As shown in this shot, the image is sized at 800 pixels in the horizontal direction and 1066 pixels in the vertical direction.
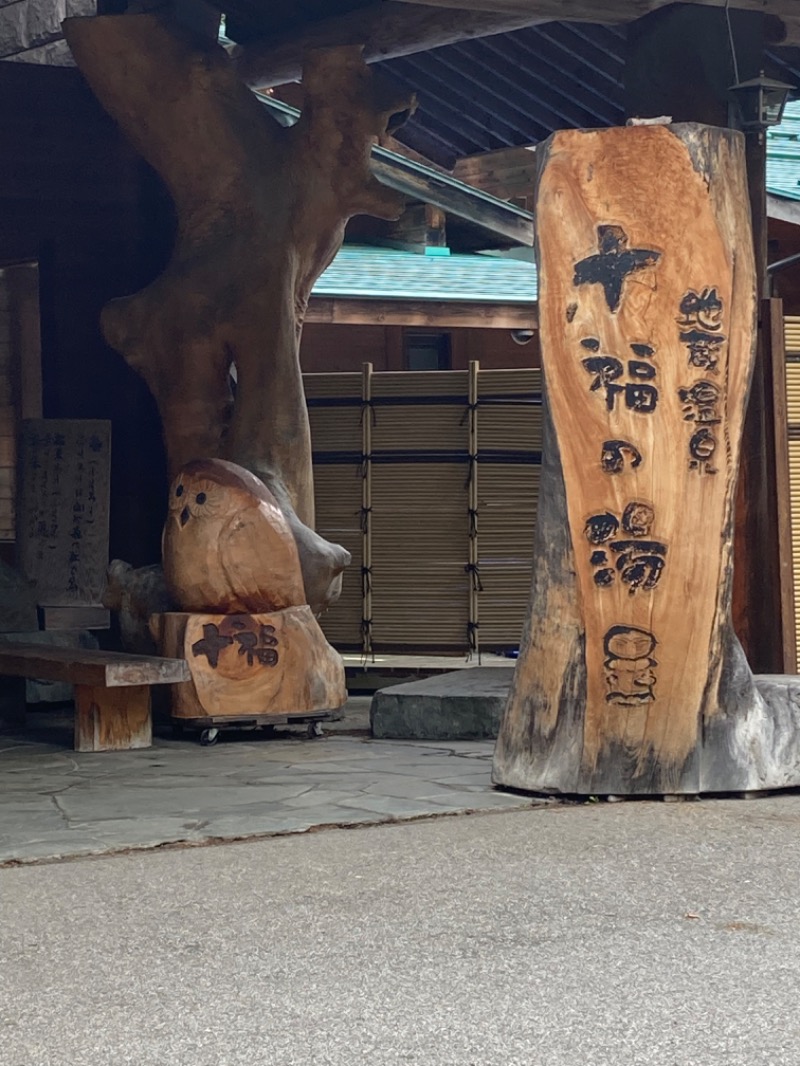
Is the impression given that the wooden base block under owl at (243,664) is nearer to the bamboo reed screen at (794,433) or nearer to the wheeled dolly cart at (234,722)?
the wheeled dolly cart at (234,722)

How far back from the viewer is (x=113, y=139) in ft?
34.4

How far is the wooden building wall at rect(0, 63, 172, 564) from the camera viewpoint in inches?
410

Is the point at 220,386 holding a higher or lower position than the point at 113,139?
lower

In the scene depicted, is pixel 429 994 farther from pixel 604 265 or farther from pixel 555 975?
pixel 604 265

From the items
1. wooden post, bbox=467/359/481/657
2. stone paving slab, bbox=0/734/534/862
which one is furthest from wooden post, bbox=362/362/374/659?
stone paving slab, bbox=0/734/534/862

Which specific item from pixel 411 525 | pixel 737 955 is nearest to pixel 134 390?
pixel 411 525

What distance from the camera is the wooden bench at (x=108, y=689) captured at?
7.49m

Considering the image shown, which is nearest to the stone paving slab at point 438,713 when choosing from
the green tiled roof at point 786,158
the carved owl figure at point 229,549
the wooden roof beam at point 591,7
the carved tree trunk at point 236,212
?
the carved owl figure at point 229,549

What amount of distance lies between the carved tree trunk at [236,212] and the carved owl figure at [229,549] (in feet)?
2.61

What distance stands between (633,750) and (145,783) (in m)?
2.08

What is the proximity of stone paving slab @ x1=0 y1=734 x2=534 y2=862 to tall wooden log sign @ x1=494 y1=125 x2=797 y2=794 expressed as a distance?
0.62 m

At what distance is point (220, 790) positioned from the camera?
251 inches

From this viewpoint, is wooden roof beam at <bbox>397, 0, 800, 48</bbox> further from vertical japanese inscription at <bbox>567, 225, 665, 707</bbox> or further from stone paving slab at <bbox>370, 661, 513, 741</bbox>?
stone paving slab at <bbox>370, 661, 513, 741</bbox>

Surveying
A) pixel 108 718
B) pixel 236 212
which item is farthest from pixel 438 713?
pixel 236 212
